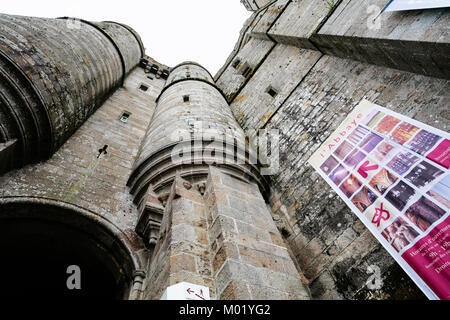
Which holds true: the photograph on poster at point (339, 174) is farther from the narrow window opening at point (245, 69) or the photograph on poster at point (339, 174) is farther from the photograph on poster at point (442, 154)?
the narrow window opening at point (245, 69)

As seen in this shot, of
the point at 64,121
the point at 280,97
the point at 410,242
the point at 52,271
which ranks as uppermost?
the point at 280,97

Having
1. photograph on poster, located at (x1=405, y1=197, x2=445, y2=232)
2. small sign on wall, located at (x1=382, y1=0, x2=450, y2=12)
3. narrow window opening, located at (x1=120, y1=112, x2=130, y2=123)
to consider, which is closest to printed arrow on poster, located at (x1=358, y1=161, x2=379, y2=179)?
photograph on poster, located at (x1=405, y1=197, x2=445, y2=232)

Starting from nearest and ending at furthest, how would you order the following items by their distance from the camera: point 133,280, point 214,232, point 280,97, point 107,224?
point 214,232 → point 133,280 → point 107,224 → point 280,97

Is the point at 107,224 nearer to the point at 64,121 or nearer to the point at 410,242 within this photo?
the point at 64,121

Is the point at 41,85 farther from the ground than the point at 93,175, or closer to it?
farther from the ground

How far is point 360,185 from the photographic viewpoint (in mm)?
3158

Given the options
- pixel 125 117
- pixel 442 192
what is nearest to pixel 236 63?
pixel 125 117

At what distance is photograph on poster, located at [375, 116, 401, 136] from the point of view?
324cm

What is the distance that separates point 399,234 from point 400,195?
0.42 metres

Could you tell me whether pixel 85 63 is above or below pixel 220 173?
above

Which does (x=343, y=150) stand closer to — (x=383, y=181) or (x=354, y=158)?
(x=354, y=158)

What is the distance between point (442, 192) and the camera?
2365 mm

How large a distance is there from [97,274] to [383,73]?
220 inches

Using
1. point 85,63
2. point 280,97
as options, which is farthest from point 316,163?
point 85,63
